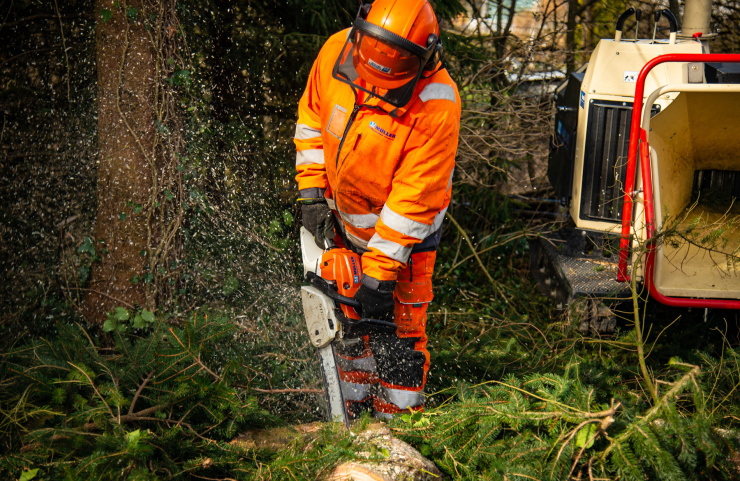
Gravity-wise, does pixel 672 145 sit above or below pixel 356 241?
above

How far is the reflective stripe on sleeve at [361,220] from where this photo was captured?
279 centimetres

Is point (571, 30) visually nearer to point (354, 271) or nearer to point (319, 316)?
point (354, 271)

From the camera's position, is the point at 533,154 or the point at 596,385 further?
the point at 533,154

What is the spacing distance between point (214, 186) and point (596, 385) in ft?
9.20

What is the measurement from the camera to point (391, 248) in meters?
2.52

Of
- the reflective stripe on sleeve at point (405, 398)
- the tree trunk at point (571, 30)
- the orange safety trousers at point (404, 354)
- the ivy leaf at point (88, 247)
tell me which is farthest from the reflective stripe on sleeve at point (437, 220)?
the tree trunk at point (571, 30)

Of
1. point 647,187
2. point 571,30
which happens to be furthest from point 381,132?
point 571,30

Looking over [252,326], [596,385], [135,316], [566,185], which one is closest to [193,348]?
[252,326]

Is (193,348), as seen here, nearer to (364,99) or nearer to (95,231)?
(364,99)

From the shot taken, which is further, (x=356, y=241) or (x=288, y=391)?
(x=356, y=241)

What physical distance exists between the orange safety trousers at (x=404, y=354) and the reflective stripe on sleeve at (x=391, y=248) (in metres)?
0.32

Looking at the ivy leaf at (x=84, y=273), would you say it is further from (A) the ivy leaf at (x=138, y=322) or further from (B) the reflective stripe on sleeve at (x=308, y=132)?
(B) the reflective stripe on sleeve at (x=308, y=132)

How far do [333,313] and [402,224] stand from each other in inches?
20.4

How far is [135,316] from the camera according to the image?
3.58 metres
